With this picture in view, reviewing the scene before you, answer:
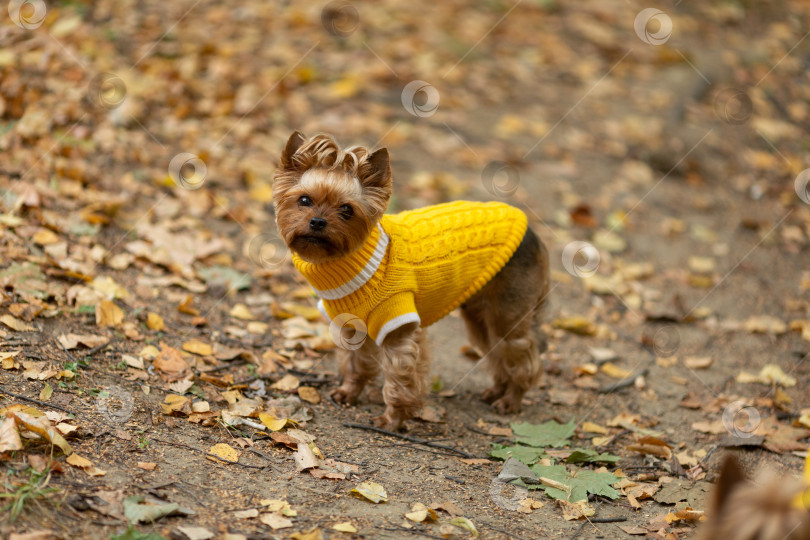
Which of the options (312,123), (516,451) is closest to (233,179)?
(312,123)

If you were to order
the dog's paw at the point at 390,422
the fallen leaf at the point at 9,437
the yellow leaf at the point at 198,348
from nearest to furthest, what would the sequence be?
the fallen leaf at the point at 9,437, the dog's paw at the point at 390,422, the yellow leaf at the point at 198,348

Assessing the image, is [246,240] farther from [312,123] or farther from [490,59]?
[490,59]

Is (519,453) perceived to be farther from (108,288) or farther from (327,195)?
(108,288)

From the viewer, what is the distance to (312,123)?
8.77 m

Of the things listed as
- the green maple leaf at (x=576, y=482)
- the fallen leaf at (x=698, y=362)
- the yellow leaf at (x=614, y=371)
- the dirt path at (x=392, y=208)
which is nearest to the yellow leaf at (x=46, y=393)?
the dirt path at (x=392, y=208)

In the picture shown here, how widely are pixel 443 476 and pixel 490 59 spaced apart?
812cm

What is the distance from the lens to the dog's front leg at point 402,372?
4594 mm

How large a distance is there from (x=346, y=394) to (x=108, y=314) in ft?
5.39

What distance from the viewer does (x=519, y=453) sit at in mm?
4605

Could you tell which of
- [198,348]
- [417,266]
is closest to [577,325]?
[417,266]

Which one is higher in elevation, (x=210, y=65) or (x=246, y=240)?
(x=210, y=65)

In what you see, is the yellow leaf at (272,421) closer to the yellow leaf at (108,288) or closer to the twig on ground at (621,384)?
the yellow leaf at (108,288)

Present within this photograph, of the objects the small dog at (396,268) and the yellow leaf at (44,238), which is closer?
the small dog at (396,268)

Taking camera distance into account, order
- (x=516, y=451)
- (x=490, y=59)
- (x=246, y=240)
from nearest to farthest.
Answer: (x=516, y=451), (x=246, y=240), (x=490, y=59)
